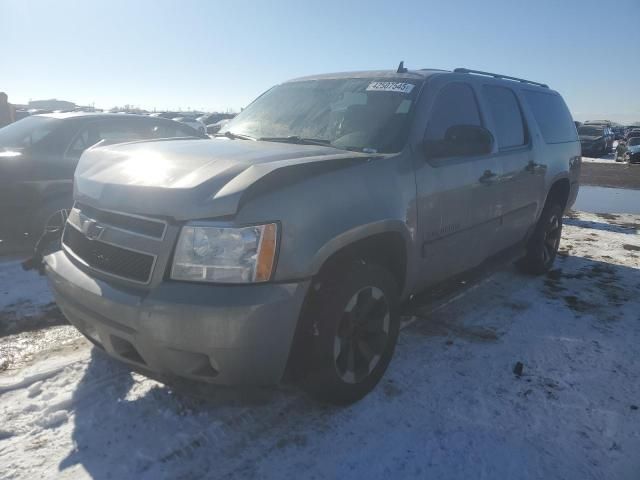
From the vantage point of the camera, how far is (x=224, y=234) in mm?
2264

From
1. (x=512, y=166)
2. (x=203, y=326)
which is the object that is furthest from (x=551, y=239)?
(x=203, y=326)

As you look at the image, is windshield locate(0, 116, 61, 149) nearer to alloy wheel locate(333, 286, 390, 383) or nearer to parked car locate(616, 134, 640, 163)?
alloy wheel locate(333, 286, 390, 383)

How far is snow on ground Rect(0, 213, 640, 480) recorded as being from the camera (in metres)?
2.40

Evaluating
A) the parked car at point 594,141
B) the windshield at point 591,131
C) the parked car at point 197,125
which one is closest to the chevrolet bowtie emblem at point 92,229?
the parked car at point 197,125

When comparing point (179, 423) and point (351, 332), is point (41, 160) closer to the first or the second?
point (179, 423)

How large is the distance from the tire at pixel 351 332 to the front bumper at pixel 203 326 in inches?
8.3

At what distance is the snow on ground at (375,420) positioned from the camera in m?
2.40

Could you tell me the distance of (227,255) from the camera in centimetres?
226

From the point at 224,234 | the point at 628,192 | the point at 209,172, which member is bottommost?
the point at 628,192

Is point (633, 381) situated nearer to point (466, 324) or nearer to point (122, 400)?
point (466, 324)

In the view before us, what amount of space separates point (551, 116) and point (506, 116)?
4.22ft

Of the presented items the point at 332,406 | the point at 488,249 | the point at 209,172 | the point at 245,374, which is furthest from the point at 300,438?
the point at 488,249

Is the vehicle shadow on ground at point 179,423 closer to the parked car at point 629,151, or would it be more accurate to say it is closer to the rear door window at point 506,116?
the rear door window at point 506,116

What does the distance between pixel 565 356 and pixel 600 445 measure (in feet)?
3.44
